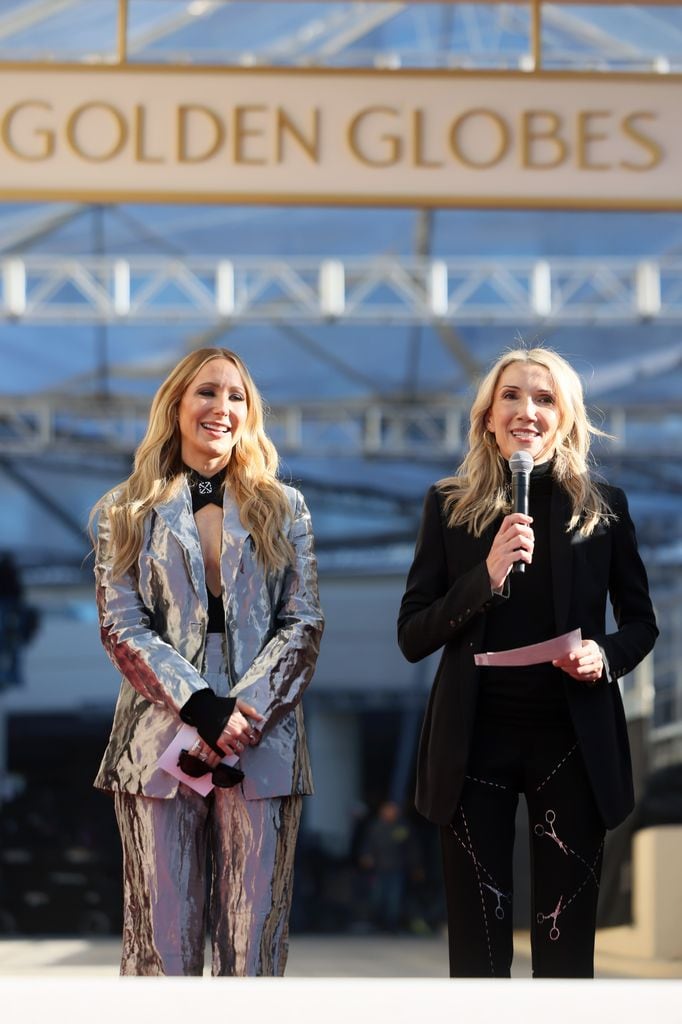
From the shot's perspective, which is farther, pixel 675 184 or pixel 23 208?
pixel 23 208

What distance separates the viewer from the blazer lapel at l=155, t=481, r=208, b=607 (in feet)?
8.02

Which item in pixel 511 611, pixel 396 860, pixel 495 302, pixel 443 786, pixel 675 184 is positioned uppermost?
pixel 495 302

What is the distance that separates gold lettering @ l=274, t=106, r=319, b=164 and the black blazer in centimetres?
122

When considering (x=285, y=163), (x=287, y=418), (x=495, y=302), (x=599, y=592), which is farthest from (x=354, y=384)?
(x=599, y=592)

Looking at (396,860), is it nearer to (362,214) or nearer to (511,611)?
(362,214)

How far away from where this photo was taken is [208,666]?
2.44m

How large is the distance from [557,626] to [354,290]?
799 centimetres

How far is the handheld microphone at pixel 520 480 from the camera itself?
228 centimetres

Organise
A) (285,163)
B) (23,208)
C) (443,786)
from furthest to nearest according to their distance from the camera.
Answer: (23,208)
(285,163)
(443,786)

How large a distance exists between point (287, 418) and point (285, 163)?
28.2 ft

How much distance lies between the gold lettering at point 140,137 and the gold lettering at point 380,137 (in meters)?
0.44

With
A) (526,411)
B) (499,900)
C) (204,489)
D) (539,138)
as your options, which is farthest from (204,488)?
(539,138)

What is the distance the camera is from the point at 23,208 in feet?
31.1

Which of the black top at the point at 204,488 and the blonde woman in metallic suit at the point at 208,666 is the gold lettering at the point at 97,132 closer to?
the blonde woman in metallic suit at the point at 208,666
